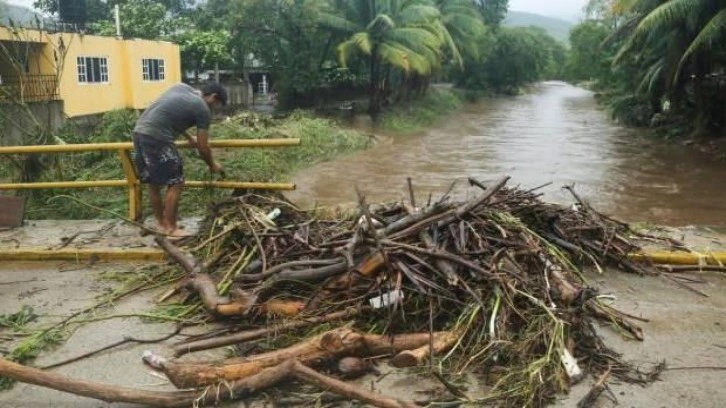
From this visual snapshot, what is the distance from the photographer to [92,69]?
22.3 m

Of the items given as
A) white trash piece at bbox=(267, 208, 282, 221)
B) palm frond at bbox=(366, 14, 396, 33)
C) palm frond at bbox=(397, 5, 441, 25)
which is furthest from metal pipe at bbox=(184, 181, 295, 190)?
palm frond at bbox=(397, 5, 441, 25)

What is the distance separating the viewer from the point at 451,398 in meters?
3.71

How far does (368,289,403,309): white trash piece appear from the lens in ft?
14.1

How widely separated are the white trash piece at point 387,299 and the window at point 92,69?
1985 centimetres

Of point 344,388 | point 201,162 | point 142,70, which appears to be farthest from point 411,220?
point 142,70

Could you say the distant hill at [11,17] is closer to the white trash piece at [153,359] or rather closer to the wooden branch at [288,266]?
the wooden branch at [288,266]

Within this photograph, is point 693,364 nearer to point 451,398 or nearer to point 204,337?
point 451,398

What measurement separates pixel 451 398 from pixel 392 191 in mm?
10424

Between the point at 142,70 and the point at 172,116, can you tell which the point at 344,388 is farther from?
the point at 142,70

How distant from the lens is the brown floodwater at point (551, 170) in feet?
42.9

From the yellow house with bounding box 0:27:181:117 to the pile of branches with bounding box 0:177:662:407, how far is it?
13.9 metres

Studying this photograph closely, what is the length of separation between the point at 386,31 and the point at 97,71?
408 inches

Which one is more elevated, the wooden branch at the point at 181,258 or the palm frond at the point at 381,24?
the palm frond at the point at 381,24

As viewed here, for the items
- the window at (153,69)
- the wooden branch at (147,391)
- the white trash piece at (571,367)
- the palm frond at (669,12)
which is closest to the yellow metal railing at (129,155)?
the wooden branch at (147,391)
